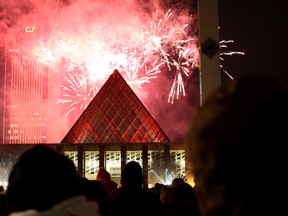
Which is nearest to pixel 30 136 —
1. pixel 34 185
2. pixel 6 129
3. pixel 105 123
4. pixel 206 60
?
pixel 6 129

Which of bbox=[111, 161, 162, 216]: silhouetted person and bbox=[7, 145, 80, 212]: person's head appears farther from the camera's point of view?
bbox=[111, 161, 162, 216]: silhouetted person

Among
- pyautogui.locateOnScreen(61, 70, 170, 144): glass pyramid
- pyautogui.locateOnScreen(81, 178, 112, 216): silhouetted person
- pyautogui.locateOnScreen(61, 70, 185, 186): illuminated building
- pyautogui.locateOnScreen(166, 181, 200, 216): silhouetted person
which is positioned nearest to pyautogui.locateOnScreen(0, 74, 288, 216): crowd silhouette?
pyautogui.locateOnScreen(166, 181, 200, 216): silhouetted person

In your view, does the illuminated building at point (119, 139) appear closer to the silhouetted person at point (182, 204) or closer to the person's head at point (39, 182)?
the silhouetted person at point (182, 204)

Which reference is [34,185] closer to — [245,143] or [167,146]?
[245,143]

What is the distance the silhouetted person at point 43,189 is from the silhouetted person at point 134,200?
108 inches

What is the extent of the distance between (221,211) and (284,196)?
13 cm

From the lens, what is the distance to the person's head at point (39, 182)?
178cm

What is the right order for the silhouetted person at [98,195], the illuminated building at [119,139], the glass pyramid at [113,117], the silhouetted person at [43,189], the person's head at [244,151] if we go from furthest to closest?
the glass pyramid at [113,117], the illuminated building at [119,139], the silhouetted person at [98,195], the silhouetted person at [43,189], the person's head at [244,151]

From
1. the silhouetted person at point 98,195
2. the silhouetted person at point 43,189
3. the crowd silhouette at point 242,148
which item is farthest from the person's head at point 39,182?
the silhouetted person at point 98,195

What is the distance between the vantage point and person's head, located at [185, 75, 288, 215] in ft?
3.15

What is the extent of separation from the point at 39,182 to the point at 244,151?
3.36 ft

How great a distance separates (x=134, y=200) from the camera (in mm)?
4594

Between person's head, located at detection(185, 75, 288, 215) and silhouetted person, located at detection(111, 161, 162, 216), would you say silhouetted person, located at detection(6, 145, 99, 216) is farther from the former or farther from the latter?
silhouetted person, located at detection(111, 161, 162, 216)

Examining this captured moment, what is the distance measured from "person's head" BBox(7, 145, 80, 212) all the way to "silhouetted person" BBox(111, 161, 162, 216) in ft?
8.98
